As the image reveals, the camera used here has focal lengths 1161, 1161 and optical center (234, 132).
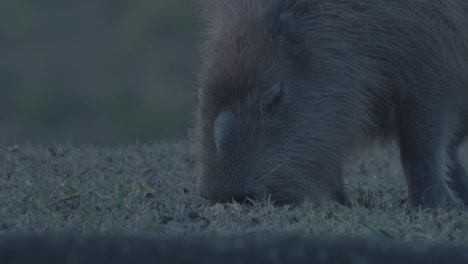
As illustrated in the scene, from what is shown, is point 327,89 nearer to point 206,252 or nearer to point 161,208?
point 161,208

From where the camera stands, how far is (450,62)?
6.18 metres

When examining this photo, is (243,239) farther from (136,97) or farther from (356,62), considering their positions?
(136,97)

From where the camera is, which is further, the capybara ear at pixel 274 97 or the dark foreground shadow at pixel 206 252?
the capybara ear at pixel 274 97

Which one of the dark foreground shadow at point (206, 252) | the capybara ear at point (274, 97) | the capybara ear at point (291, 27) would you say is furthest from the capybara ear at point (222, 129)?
the dark foreground shadow at point (206, 252)

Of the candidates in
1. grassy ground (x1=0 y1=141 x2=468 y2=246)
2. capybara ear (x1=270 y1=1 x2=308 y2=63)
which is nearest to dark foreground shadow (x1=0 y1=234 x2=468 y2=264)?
grassy ground (x1=0 y1=141 x2=468 y2=246)

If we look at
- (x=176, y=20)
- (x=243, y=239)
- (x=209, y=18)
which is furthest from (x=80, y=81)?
(x=243, y=239)

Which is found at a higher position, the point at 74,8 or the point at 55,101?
the point at 74,8

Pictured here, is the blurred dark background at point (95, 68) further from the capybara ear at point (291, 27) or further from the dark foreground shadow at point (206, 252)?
the dark foreground shadow at point (206, 252)

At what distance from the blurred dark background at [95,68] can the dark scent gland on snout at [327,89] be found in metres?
9.98

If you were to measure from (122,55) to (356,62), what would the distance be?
13.0 metres

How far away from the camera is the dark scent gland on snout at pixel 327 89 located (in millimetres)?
5656

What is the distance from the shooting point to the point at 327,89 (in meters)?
5.97

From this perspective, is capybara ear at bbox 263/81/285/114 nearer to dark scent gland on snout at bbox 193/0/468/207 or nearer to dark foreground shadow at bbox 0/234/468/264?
dark scent gland on snout at bbox 193/0/468/207

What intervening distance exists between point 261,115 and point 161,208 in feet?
2.28
